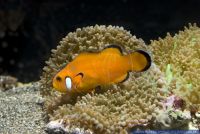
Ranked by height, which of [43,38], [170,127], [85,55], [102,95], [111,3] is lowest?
[170,127]

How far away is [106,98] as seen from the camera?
3.38 meters

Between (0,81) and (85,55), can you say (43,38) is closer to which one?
(0,81)

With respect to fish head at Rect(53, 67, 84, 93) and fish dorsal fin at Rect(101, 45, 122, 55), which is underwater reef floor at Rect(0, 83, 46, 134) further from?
fish dorsal fin at Rect(101, 45, 122, 55)

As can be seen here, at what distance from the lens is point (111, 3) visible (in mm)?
9016

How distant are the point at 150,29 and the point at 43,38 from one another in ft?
7.44

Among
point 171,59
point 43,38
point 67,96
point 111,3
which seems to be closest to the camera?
point 67,96

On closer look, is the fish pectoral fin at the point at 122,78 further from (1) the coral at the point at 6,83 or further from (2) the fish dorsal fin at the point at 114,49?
(1) the coral at the point at 6,83

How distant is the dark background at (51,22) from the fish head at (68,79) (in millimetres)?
4689

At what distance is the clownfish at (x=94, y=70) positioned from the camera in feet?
10.2

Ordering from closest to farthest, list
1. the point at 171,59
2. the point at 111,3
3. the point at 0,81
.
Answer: the point at 171,59, the point at 0,81, the point at 111,3

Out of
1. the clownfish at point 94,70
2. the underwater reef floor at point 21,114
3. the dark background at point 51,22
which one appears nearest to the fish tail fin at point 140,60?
the clownfish at point 94,70

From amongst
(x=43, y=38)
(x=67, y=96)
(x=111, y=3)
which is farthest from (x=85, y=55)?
(x=111, y=3)

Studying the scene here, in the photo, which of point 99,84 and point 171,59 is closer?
point 99,84

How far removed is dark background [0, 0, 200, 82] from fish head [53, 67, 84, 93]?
15.4ft
